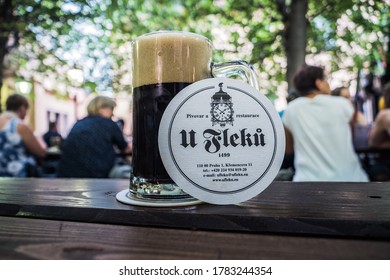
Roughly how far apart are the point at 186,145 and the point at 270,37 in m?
3.96

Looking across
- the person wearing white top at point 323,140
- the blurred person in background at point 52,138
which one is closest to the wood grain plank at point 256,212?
the person wearing white top at point 323,140

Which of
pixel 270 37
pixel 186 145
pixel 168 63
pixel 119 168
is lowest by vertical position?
pixel 119 168

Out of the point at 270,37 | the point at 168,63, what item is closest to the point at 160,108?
the point at 168,63

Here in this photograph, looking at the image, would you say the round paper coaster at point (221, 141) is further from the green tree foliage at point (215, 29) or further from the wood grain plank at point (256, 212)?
the green tree foliage at point (215, 29)

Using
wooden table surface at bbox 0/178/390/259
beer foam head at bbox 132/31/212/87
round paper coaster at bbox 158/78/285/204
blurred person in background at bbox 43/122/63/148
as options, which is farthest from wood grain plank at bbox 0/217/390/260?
blurred person in background at bbox 43/122/63/148

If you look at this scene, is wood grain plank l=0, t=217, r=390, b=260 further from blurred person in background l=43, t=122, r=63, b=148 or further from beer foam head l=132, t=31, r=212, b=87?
blurred person in background l=43, t=122, r=63, b=148

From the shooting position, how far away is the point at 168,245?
407mm

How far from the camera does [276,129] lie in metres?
0.56

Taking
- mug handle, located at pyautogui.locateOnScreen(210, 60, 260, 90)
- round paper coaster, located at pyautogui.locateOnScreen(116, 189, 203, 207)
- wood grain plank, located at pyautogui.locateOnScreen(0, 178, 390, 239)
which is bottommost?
wood grain plank, located at pyautogui.locateOnScreen(0, 178, 390, 239)

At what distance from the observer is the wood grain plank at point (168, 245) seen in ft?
1.23

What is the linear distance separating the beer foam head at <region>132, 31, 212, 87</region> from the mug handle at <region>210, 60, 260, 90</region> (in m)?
0.03
